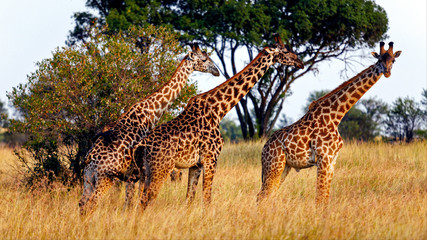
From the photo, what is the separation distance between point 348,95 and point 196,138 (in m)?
2.56

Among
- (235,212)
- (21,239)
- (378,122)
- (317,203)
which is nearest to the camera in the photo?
(21,239)

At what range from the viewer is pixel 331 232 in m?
6.59

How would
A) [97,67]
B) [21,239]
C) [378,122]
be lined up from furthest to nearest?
[378,122]
[97,67]
[21,239]

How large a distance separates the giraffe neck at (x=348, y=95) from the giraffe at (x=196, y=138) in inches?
30.9

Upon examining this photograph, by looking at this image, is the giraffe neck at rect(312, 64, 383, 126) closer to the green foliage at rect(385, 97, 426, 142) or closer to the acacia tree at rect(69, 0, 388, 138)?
the acacia tree at rect(69, 0, 388, 138)

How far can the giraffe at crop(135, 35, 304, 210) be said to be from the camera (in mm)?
7273

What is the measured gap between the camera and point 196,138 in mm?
7598

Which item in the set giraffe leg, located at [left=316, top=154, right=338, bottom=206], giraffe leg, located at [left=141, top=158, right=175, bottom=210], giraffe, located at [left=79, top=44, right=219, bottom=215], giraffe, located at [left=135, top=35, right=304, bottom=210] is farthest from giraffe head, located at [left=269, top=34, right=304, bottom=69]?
giraffe leg, located at [left=141, top=158, right=175, bottom=210]

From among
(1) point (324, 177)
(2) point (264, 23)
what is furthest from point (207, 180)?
(2) point (264, 23)

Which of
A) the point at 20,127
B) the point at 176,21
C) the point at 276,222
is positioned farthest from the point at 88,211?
the point at 176,21

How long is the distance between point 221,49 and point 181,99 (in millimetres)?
14977

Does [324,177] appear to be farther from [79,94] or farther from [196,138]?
[79,94]

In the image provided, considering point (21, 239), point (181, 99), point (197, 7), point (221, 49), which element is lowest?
point (21, 239)

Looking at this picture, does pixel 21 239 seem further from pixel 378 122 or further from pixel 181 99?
pixel 378 122
